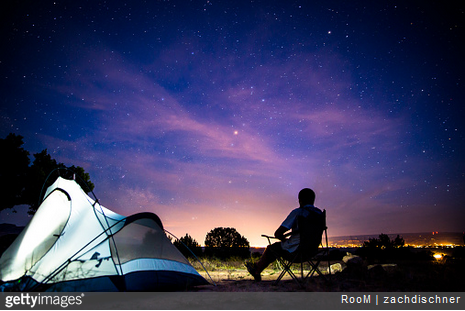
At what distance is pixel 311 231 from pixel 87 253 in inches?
137

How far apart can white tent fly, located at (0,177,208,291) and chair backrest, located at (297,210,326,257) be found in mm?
1894

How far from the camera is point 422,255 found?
34.7ft

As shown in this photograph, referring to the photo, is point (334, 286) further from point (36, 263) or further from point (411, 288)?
point (36, 263)

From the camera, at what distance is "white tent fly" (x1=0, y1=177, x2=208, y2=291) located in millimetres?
3654

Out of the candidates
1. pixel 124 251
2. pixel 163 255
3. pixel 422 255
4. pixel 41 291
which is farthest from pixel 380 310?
pixel 422 255

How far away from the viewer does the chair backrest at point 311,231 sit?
4.16 meters

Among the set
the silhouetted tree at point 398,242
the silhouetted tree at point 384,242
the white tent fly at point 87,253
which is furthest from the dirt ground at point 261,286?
the silhouetted tree at point 398,242

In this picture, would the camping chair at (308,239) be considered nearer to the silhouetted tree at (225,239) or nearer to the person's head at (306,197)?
the person's head at (306,197)

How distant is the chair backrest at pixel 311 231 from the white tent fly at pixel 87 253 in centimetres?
189

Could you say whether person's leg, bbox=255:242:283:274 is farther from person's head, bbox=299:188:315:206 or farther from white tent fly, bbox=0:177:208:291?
white tent fly, bbox=0:177:208:291

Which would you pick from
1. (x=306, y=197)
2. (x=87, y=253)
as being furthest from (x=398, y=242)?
(x=87, y=253)

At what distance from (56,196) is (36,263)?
4.10 feet

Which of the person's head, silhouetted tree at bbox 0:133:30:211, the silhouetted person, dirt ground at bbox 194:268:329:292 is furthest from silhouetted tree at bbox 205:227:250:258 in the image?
silhouetted tree at bbox 0:133:30:211

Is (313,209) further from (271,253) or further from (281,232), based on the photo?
(271,253)
